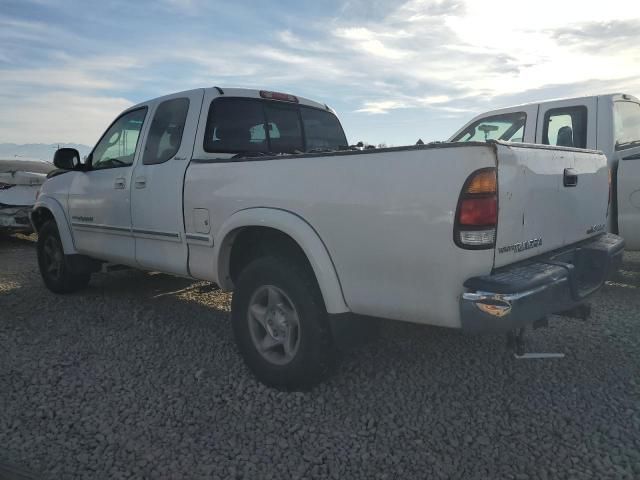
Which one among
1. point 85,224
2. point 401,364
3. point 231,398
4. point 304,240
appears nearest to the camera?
point 304,240

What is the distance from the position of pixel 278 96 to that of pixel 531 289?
287 centimetres

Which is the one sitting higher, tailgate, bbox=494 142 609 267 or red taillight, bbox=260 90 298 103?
red taillight, bbox=260 90 298 103

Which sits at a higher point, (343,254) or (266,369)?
(343,254)

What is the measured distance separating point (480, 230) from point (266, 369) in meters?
1.69

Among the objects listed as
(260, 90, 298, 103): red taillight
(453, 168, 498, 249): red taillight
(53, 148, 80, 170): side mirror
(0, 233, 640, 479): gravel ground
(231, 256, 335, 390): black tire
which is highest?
(260, 90, 298, 103): red taillight

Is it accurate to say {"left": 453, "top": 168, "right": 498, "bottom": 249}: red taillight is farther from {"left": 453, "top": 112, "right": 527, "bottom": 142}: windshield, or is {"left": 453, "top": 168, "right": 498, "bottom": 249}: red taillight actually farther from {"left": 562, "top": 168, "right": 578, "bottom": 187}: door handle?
{"left": 453, "top": 112, "right": 527, "bottom": 142}: windshield

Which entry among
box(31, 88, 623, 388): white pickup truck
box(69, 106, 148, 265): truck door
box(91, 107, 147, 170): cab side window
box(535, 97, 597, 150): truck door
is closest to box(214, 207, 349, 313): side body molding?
box(31, 88, 623, 388): white pickup truck

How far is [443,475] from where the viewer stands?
7.86 feet

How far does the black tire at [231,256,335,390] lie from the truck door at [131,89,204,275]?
818 mm

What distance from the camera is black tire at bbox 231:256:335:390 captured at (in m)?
3.03

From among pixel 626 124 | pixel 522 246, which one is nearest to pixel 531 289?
pixel 522 246

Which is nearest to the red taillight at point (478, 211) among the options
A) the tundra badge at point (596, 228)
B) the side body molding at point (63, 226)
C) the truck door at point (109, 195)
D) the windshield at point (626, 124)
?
the tundra badge at point (596, 228)

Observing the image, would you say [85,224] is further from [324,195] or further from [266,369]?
[324,195]

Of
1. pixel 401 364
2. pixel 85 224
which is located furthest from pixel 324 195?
pixel 85 224
